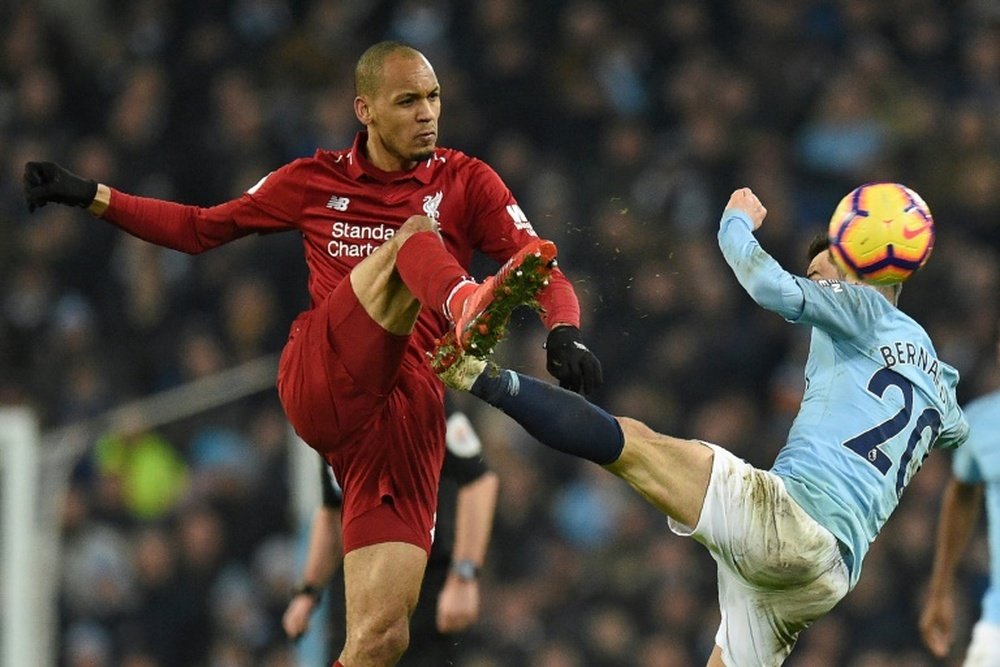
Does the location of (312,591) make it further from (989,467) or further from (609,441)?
(989,467)

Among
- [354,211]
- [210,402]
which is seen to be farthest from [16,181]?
[354,211]

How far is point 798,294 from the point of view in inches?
207

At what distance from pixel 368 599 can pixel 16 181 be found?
716 cm

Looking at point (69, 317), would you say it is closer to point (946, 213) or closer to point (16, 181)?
point (16, 181)

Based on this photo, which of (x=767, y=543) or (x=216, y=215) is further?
(x=216, y=215)

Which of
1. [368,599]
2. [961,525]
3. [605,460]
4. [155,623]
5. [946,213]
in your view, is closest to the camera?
[605,460]

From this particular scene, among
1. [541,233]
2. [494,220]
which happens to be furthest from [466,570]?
[541,233]

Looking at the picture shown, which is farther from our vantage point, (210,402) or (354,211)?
(210,402)

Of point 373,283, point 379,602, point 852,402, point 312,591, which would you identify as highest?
point 373,283

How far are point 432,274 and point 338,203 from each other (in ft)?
2.64

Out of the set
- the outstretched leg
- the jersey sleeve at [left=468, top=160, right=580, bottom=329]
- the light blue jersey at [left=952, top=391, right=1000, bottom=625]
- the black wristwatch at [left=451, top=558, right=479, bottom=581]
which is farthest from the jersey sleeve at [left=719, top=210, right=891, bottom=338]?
the black wristwatch at [left=451, top=558, right=479, bottom=581]

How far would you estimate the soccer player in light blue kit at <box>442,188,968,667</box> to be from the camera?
5.20 metres

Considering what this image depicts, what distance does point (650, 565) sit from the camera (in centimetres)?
1016

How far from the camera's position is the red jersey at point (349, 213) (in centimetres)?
573
